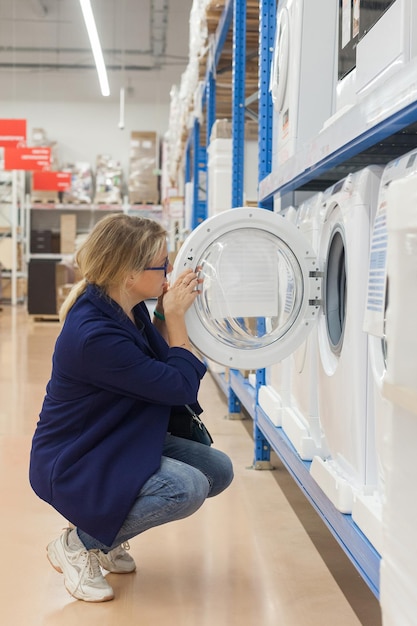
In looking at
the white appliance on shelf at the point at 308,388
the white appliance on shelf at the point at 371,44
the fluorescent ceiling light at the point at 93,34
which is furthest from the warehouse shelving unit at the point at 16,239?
the white appliance on shelf at the point at 308,388

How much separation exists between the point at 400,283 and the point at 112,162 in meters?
15.6

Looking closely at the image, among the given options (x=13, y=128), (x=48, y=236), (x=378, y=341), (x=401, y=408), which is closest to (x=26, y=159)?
(x=13, y=128)

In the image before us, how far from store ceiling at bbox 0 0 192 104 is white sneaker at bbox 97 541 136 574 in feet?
41.0

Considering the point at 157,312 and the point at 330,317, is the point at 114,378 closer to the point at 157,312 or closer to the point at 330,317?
the point at 157,312

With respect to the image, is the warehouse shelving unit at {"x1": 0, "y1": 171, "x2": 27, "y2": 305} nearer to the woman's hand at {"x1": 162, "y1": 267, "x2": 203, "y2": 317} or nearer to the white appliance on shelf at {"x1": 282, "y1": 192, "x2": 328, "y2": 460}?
Answer: the white appliance on shelf at {"x1": 282, "y1": 192, "x2": 328, "y2": 460}

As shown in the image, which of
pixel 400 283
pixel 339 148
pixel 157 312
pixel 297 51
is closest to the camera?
pixel 400 283

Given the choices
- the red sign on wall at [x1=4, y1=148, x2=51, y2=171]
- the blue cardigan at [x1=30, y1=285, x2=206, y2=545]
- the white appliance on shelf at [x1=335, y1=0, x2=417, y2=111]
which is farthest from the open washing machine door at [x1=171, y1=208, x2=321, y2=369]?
the red sign on wall at [x1=4, y1=148, x2=51, y2=171]

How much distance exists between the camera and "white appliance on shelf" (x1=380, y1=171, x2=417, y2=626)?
41.5 inches

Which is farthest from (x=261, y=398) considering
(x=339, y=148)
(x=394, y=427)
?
(x=394, y=427)

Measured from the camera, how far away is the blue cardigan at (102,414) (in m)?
2.12

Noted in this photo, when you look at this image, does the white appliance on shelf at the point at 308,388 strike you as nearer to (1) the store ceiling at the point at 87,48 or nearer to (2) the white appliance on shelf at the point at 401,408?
(2) the white appliance on shelf at the point at 401,408

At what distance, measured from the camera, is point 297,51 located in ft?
9.57

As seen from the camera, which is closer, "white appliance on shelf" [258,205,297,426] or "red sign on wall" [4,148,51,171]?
"white appliance on shelf" [258,205,297,426]

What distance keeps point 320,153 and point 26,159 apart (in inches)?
449
